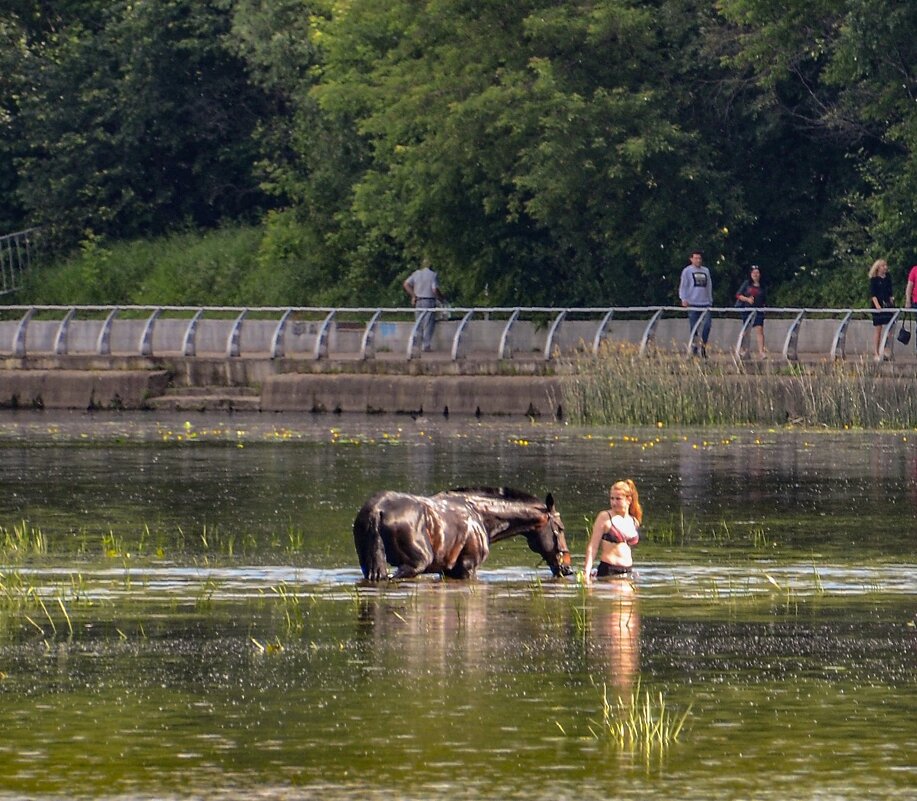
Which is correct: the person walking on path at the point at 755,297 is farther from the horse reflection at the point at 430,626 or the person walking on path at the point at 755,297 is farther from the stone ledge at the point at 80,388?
the horse reflection at the point at 430,626

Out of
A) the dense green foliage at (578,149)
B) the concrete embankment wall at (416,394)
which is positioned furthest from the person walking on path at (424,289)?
the concrete embankment wall at (416,394)

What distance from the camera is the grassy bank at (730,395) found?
37.6 m

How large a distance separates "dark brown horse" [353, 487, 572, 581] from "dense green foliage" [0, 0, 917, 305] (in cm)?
2707

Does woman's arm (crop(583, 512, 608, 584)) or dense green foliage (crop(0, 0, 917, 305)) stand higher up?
dense green foliage (crop(0, 0, 917, 305))

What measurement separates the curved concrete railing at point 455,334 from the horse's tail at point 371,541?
2263 centimetres

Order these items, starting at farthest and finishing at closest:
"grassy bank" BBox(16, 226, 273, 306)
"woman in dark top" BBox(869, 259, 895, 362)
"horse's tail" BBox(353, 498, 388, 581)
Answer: "grassy bank" BBox(16, 226, 273, 306)
"woman in dark top" BBox(869, 259, 895, 362)
"horse's tail" BBox(353, 498, 388, 581)

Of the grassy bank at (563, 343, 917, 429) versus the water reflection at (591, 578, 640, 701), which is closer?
the water reflection at (591, 578, 640, 701)

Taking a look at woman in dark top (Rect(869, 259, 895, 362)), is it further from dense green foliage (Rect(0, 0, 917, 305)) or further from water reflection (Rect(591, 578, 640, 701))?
water reflection (Rect(591, 578, 640, 701))

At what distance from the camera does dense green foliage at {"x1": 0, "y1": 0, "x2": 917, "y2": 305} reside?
46.2 metres

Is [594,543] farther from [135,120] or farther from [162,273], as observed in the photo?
[135,120]

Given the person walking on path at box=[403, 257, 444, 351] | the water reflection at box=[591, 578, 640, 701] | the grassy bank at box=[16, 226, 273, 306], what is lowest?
the water reflection at box=[591, 578, 640, 701]

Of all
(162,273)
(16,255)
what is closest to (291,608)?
(162,273)

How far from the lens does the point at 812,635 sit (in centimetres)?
1529

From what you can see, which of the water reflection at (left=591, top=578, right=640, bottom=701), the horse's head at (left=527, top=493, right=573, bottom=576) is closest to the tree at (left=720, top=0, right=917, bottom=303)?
the horse's head at (left=527, top=493, right=573, bottom=576)
